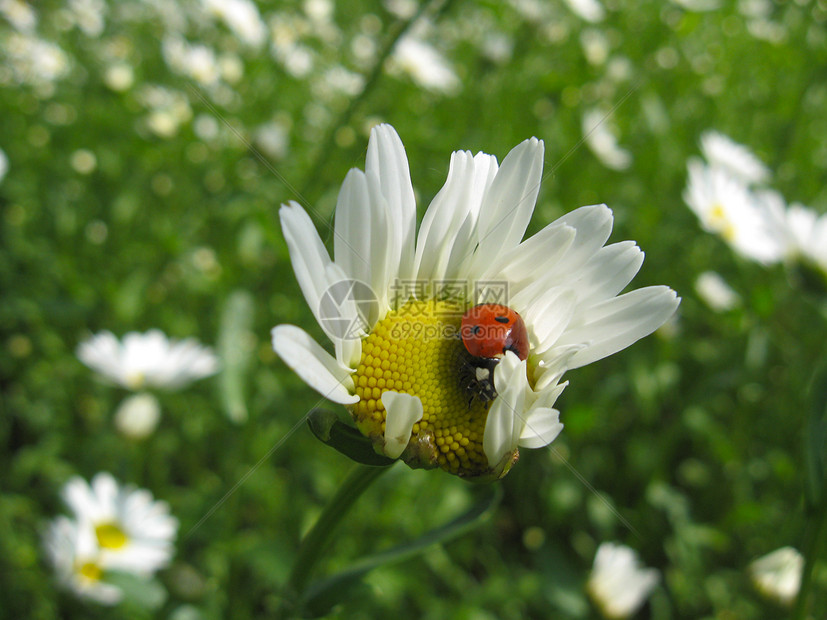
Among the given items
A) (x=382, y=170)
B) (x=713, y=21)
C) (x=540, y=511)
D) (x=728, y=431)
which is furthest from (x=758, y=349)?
(x=713, y=21)

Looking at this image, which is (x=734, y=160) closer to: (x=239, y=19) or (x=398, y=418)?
(x=239, y=19)

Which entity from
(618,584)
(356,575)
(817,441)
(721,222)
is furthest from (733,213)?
(356,575)

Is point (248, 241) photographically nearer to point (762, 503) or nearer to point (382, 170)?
point (382, 170)

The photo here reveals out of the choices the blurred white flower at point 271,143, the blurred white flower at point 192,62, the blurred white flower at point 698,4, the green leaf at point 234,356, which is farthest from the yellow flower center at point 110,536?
the blurred white flower at point 698,4

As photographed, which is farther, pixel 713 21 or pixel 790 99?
pixel 713 21

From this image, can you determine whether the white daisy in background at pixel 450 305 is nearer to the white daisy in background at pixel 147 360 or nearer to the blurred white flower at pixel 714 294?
the white daisy in background at pixel 147 360

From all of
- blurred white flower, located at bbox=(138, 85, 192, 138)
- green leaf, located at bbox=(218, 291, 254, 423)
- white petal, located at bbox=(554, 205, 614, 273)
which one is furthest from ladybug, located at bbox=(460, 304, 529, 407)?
blurred white flower, located at bbox=(138, 85, 192, 138)
